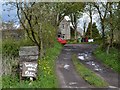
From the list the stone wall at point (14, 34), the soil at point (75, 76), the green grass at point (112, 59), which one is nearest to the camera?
the soil at point (75, 76)

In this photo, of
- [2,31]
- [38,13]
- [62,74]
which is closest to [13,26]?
[2,31]

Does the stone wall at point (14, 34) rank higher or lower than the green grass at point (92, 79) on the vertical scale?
higher

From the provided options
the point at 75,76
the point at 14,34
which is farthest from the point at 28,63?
the point at 14,34

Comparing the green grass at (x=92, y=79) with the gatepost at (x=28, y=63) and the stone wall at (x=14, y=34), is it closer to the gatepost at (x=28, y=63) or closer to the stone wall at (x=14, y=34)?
the gatepost at (x=28, y=63)

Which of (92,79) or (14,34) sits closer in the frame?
(92,79)

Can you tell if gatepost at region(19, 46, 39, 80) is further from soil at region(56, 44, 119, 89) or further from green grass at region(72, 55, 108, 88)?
green grass at region(72, 55, 108, 88)

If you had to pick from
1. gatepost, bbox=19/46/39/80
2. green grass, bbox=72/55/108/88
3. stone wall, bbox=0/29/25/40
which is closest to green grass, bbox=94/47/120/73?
green grass, bbox=72/55/108/88

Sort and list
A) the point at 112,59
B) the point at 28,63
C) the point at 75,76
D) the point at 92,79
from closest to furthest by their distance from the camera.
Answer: the point at 28,63, the point at 92,79, the point at 75,76, the point at 112,59

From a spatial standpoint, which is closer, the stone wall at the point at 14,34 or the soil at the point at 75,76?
the soil at the point at 75,76

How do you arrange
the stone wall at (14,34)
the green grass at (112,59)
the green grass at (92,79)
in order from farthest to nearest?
the stone wall at (14,34)
the green grass at (112,59)
the green grass at (92,79)

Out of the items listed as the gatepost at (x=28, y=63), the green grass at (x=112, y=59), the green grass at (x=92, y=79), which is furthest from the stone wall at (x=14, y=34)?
the green grass at (x=112, y=59)

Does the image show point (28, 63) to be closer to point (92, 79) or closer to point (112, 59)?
point (92, 79)

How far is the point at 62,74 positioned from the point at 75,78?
0.97 metres

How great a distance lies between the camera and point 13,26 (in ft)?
55.5
